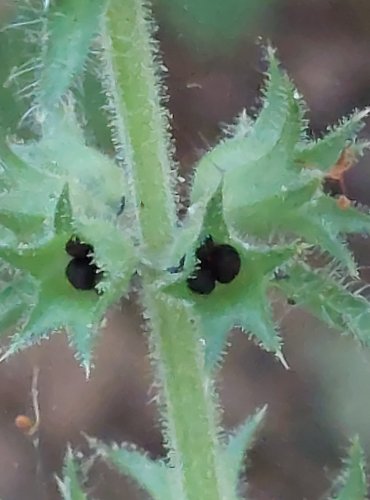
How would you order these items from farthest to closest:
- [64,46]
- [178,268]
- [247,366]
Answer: [247,366], [178,268], [64,46]

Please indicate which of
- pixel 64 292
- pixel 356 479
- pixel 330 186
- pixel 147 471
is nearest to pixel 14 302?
pixel 64 292

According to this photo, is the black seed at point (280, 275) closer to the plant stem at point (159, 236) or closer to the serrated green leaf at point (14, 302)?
the plant stem at point (159, 236)

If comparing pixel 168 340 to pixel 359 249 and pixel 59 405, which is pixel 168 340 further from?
pixel 59 405

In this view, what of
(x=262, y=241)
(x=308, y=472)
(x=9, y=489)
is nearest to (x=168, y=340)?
(x=262, y=241)

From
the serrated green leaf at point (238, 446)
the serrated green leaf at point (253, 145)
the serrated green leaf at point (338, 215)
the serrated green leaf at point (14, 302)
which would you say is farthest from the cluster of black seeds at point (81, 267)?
the serrated green leaf at point (238, 446)

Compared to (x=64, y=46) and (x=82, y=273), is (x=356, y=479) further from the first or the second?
(x=64, y=46)

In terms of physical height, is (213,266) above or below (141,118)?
below
